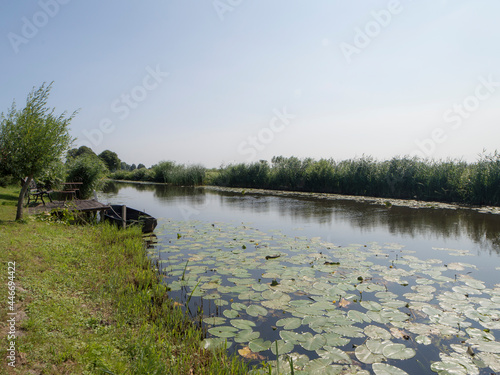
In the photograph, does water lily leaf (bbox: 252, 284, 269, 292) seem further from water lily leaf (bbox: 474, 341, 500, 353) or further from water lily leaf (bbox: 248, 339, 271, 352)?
water lily leaf (bbox: 474, 341, 500, 353)

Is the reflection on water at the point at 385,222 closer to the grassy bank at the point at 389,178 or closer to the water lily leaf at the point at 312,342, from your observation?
the grassy bank at the point at 389,178

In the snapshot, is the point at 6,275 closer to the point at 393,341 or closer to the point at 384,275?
the point at 393,341

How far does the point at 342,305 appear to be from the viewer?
4.85m

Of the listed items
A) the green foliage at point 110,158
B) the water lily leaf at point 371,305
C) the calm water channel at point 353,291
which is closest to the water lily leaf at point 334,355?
the calm water channel at point 353,291

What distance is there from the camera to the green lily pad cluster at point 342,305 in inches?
139

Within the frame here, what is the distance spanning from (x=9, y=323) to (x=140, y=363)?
1.49 meters

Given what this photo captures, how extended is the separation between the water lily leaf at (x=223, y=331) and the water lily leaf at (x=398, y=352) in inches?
74.6

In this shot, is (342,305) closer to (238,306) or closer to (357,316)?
(357,316)

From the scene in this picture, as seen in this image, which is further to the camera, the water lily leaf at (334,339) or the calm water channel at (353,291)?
the water lily leaf at (334,339)

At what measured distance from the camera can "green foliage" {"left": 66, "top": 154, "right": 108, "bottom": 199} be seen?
16688 mm

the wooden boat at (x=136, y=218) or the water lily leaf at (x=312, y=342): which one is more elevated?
the wooden boat at (x=136, y=218)

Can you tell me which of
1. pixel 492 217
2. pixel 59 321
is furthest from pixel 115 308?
pixel 492 217

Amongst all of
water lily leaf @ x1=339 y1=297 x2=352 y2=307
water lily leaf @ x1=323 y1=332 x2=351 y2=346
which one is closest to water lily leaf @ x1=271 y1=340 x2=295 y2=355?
water lily leaf @ x1=323 y1=332 x2=351 y2=346

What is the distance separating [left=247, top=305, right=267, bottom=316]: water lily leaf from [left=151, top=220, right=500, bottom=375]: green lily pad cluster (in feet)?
0.05
